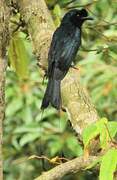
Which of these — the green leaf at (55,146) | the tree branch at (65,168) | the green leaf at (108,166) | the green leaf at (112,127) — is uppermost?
the green leaf at (112,127)

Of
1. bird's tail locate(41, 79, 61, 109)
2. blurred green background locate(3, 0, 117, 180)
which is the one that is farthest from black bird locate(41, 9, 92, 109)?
blurred green background locate(3, 0, 117, 180)

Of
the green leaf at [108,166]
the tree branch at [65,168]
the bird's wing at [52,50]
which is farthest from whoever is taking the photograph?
the bird's wing at [52,50]

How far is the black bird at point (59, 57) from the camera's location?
4.99 feet

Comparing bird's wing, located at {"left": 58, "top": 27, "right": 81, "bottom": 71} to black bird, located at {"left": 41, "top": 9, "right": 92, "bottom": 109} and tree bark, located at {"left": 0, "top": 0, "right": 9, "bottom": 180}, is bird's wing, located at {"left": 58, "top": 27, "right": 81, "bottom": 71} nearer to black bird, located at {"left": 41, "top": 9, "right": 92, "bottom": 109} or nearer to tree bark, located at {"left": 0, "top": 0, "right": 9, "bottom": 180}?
black bird, located at {"left": 41, "top": 9, "right": 92, "bottom": 109}

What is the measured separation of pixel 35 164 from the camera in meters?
3.93

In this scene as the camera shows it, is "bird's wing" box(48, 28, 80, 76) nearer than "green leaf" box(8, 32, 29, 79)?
Yes

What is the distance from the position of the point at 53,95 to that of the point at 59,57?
204 millimetres

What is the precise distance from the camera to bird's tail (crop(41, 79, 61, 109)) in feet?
4.81

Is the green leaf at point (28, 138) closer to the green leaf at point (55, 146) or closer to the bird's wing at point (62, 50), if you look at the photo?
the green leaf at point (55, 146)

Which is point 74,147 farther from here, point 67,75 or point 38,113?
point 67,75

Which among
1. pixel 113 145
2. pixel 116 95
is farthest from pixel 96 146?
pixel 116 95

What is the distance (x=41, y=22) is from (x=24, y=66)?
0.33 metres

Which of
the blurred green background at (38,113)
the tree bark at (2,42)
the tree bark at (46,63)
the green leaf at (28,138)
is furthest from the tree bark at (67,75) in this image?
the green leaf at (28,138)

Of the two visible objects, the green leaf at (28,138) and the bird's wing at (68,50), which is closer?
the bird's wing at (68,50)
